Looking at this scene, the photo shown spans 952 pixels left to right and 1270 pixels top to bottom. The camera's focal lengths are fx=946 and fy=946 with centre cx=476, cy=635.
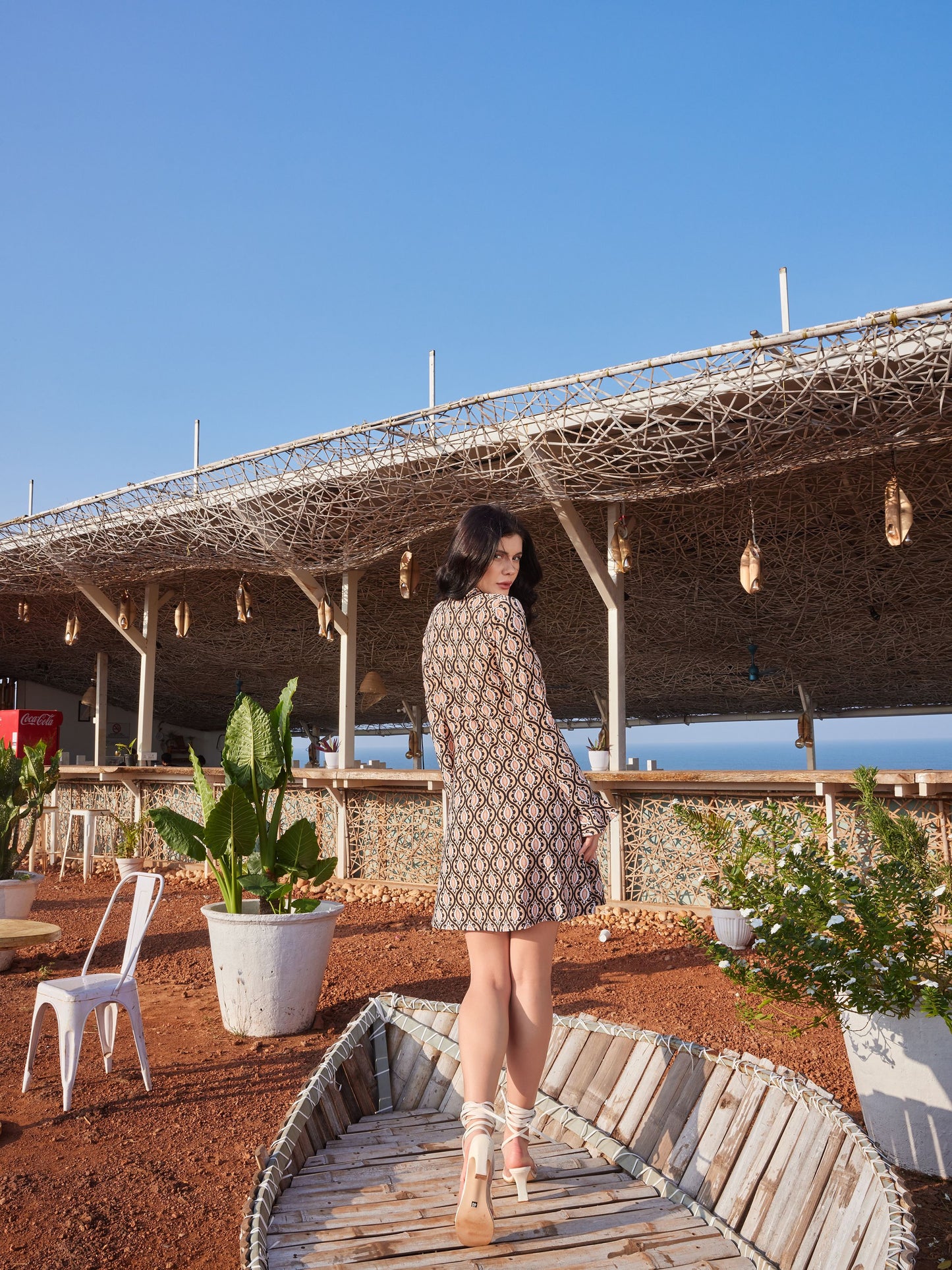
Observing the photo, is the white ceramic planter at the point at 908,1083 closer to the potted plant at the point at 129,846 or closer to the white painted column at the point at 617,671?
the white painted column at the point at 617,671

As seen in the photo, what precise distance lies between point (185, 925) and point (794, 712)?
36.7 feet

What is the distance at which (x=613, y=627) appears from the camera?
667cm

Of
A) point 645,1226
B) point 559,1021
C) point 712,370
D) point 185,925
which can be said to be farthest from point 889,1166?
point 185,925

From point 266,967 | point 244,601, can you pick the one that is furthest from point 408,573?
point 266,967

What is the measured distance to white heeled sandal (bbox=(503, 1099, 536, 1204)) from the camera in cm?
193

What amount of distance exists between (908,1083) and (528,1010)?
4.02 ft

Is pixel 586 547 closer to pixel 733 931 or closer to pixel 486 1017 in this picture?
pixel 733 931

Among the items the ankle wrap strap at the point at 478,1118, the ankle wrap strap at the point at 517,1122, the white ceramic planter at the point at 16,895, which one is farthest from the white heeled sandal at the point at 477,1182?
the white ceramic planter at the point at 16,895

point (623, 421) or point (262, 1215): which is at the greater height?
point (623, 421)

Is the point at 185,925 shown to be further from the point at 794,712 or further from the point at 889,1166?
the point at 794,712

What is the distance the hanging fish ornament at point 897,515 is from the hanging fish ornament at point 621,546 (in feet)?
5.68

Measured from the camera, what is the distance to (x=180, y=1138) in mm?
2895

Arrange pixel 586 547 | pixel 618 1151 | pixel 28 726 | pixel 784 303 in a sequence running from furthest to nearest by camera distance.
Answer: pixel 28 726
pixel 586 547
pixel 784 303
pixel 618 1151

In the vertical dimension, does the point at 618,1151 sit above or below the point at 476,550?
below
